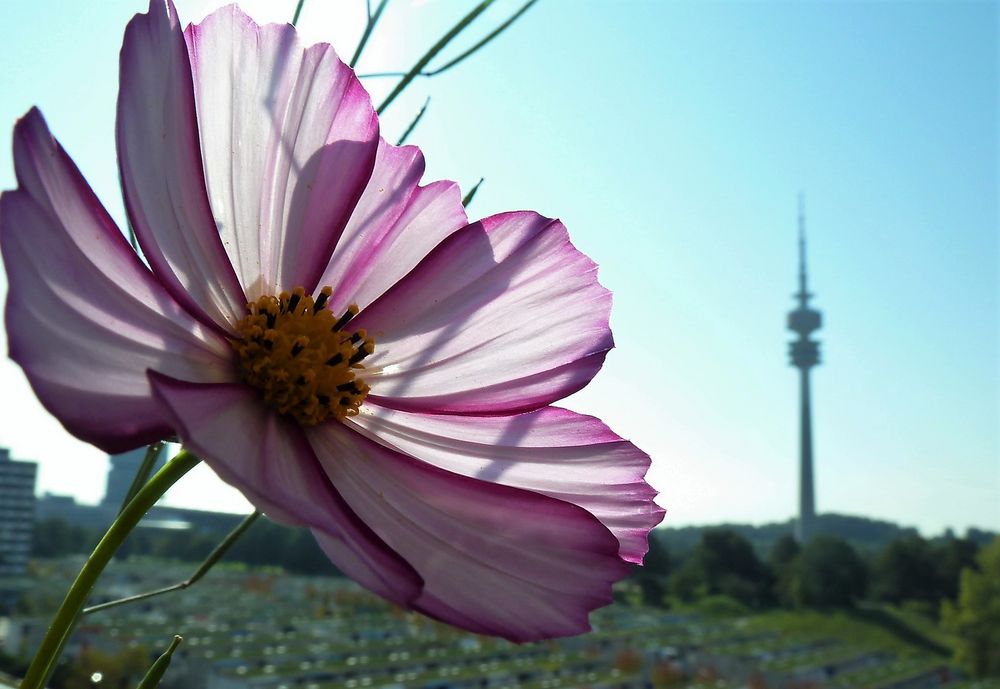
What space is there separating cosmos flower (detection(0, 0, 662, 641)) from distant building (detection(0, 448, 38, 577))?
6.27m

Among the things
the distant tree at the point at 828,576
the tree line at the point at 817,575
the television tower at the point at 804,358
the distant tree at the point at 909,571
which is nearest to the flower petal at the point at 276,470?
the tree line at the point at 817,575

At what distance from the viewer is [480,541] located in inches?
5.6

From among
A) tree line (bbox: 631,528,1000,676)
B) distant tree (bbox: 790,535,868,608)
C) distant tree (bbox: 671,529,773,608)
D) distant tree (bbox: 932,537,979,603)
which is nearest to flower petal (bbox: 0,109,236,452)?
A: tree line (bbox: 631,528,1000,676)

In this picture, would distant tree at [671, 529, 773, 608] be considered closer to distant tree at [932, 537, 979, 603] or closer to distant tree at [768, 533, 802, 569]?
distant tree at [768, 533, 802, 569]

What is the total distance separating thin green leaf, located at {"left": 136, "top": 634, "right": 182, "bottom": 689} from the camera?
146 millimetres

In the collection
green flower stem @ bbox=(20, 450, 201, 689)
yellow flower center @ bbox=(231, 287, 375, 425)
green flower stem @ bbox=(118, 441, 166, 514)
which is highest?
yellow flower center @ bbox=(231, 287, 375, 425)

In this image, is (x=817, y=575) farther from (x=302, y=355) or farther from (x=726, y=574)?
(x=302, y=355)

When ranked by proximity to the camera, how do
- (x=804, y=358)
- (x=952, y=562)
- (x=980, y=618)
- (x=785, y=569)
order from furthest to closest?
(x=804, y=358) → (x=785, y=569) → (x=952, y=562) → (x=980, y=618)

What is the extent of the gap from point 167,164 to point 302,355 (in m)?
0.04

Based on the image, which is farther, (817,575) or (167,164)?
(817,575)

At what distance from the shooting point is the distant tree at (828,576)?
19.2m

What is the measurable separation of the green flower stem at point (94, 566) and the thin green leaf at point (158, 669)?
0.06ft

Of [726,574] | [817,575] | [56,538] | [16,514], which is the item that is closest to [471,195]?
[16,514]

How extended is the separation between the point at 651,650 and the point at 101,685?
18199mm
